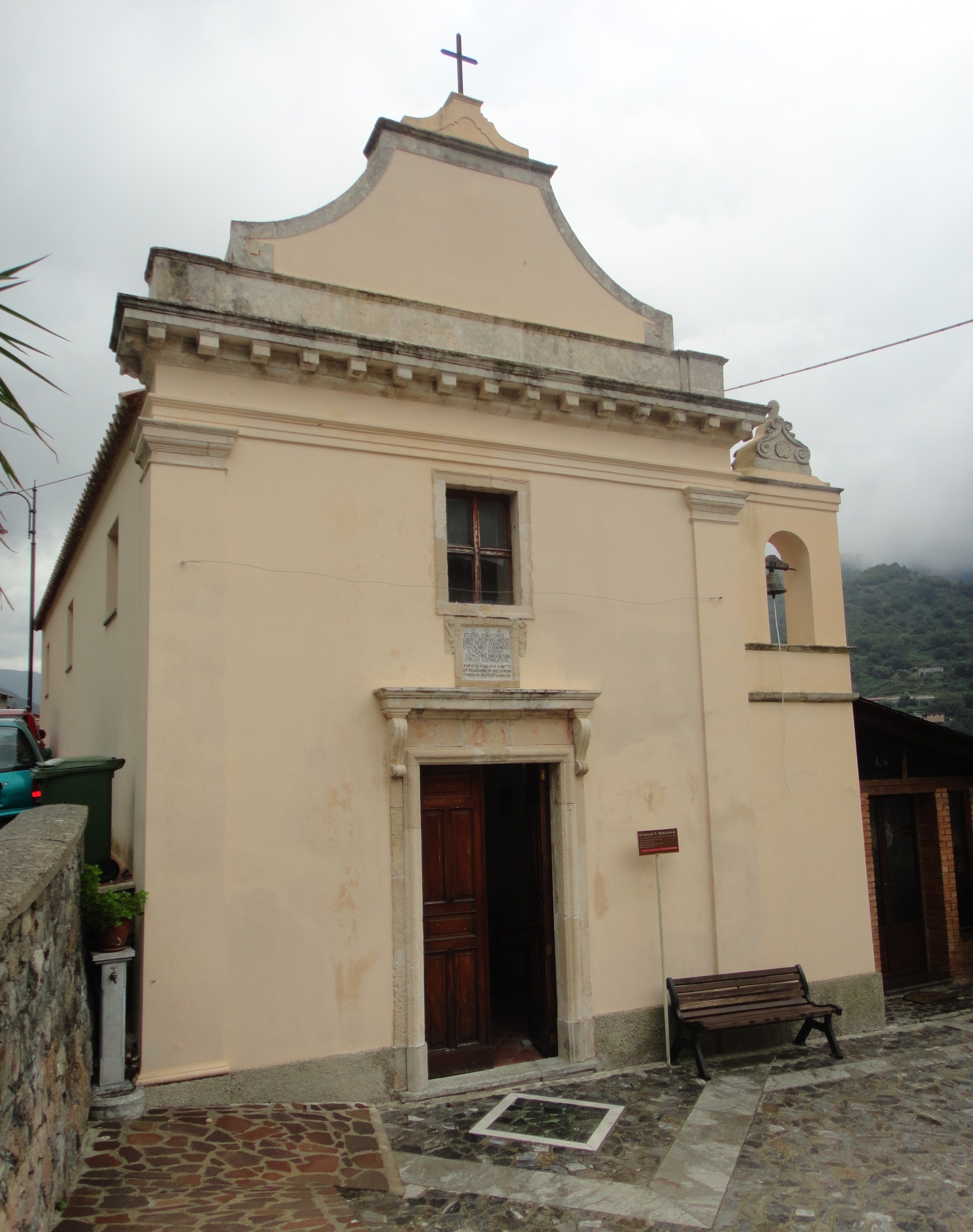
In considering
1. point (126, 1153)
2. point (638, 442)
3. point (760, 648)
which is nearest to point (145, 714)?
point (126, 1153)

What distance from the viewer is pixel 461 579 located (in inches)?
332

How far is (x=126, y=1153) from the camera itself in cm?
554

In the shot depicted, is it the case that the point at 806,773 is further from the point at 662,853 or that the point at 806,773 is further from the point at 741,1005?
the point at 741,1005

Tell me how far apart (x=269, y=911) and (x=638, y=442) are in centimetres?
582

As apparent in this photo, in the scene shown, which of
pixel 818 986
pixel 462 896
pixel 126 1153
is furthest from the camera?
pixel 818 986

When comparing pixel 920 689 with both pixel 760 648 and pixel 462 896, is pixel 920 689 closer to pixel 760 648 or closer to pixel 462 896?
pixel 760 648

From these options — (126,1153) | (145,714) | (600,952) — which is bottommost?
(126,1153)

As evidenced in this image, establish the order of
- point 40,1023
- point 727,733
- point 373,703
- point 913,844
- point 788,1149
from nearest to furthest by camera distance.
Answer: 1. point 40,1023
2. point 788,1149
3. point 373,703
4. point 727,733
5. point 913,844

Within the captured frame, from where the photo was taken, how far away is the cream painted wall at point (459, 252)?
8.27m

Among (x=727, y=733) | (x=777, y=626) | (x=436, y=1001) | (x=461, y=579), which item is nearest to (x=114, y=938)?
(x=436, y=1001)

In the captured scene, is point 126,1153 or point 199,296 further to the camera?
point 199,296

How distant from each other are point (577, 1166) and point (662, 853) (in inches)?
117

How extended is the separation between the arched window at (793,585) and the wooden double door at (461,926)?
3805mm

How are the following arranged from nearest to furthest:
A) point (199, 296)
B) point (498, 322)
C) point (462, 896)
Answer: point (199, 296) < point (462, 896) < point (498, 322)
